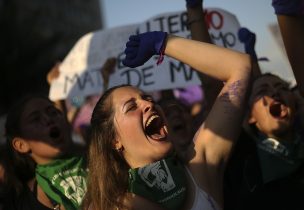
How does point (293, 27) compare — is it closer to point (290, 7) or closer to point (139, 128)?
point (290, 7)

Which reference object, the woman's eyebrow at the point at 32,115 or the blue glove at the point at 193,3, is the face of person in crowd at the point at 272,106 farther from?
the woman's eyebrow at the point at 32,115

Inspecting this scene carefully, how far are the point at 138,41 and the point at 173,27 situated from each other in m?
2.09

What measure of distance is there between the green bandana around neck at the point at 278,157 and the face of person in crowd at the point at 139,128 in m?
0.64

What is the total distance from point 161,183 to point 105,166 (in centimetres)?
29

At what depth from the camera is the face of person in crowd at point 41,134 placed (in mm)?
2701

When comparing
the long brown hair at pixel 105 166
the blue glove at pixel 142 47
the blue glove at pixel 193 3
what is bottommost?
the long brown hair at pixel 105 166

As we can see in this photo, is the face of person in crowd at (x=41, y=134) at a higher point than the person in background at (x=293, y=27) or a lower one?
lower

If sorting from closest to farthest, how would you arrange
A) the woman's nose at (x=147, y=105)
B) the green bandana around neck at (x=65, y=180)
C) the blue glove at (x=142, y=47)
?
the blue glove at (x=142, y=47)
the woman's nose at (x=147, y=105)
the green bandana around neck at (x=65, y=180)

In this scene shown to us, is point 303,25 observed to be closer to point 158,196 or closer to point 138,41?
point 138,41

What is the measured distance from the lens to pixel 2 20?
19.1 m

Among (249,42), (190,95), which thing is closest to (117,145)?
(249,42)

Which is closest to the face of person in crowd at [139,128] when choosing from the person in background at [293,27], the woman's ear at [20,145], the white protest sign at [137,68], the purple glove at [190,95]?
the person in background at [293,27]

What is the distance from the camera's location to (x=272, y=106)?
102 inches

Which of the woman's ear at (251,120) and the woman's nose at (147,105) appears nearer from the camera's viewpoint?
the woman's nose at (147,105)
